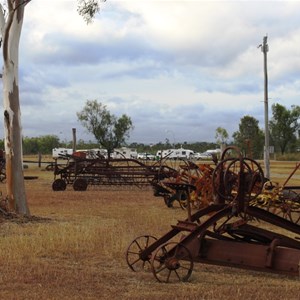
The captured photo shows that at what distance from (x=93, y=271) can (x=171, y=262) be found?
1059mm

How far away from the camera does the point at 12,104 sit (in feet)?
39.3

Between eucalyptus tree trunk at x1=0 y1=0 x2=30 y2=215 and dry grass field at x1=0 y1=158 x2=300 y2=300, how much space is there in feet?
2.83

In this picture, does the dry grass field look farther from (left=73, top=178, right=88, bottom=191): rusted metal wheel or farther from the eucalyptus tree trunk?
(left=73, top=178, right=88, bottom=191): rusted metal wheel

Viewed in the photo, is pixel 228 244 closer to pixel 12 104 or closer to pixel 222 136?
pixel 12 104

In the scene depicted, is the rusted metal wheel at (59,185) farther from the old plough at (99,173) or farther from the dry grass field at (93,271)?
the dry grass field at (93,271)

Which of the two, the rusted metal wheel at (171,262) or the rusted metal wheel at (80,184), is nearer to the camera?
the rusted metal wheel at (171,262)

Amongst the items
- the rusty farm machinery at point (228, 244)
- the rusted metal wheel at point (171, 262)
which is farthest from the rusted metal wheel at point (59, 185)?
the rusted metal wheel at point (171, 262)

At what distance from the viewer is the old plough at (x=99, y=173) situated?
892 inches

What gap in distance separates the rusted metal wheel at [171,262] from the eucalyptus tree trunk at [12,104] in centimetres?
608

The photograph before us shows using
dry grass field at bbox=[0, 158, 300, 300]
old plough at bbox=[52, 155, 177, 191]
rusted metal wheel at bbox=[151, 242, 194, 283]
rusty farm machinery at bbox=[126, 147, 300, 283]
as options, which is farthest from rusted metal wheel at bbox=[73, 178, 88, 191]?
rusted metal wheel at bbox=[151, 242, 194, 283]

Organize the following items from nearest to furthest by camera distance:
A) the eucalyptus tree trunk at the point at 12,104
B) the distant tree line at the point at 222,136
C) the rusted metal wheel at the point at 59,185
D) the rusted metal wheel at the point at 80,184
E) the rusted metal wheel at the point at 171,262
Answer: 1. the rusted metal wheel at the point at 171,262
2. the eucalyptus tree trunk at the point at 12,104
3. the rusted metal wheel at the point at 80,184
4. the rusted metal wheel at the point at 59,185
5. the distant tree line at the point at 222,136

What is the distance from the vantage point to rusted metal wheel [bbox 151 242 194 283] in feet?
21.5

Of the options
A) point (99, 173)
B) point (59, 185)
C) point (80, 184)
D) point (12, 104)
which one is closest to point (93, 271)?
point (12, 104)

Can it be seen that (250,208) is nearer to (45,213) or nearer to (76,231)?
(76,231)
